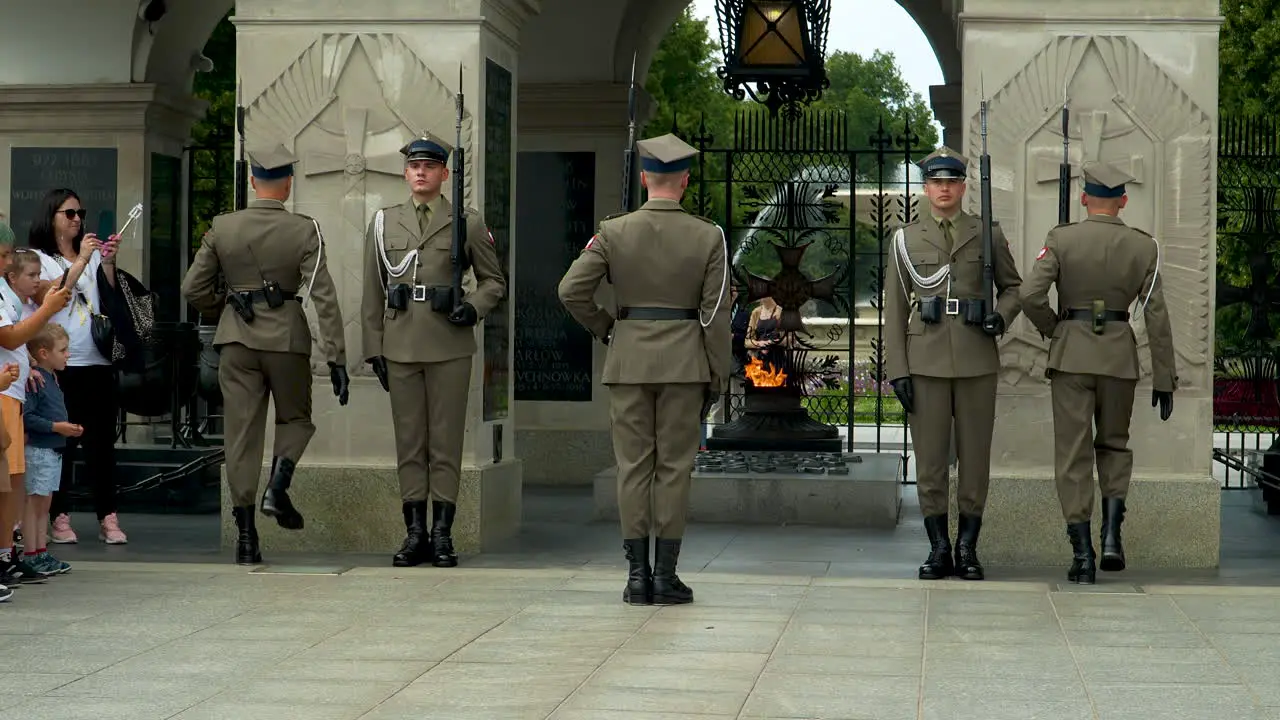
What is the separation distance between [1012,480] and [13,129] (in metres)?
8.62

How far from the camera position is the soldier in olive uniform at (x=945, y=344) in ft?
28.1

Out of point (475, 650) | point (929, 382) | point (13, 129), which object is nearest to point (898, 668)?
point (475, 650)

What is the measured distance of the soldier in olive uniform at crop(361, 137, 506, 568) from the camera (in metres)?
8.95

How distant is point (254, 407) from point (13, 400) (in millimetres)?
1340

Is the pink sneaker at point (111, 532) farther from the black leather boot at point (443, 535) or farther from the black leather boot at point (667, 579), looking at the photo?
the black leather boot at point (667, 579)

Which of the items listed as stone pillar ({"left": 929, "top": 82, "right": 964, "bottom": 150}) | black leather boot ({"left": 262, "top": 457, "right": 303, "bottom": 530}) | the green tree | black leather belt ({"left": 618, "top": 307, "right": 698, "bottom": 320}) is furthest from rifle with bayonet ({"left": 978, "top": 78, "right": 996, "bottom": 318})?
the green tree

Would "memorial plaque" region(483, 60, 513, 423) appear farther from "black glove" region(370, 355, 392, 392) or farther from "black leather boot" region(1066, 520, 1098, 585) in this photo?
"black leather boot" region(1066, 520, 1098, 585)

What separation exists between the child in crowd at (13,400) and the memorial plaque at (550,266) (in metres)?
6.27

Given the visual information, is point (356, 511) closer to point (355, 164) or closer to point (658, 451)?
point (355, 164)

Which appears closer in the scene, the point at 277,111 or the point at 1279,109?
the point at 277,111

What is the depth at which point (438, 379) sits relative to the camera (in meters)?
9.04

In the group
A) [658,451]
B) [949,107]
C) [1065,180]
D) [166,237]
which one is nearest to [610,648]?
[658,451]

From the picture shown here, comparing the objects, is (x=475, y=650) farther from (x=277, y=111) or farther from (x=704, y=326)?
(x=277, y=111)

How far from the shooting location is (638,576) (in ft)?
25.1
